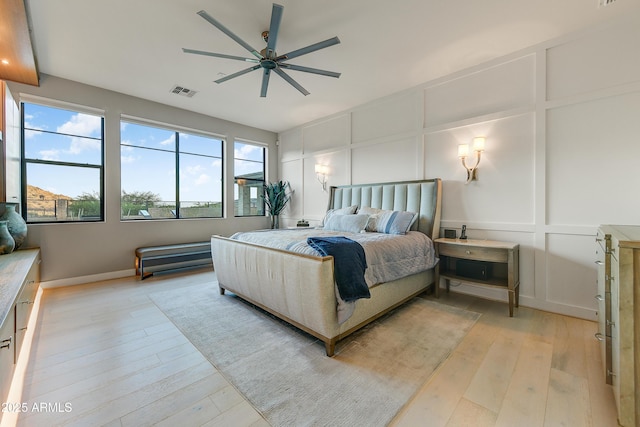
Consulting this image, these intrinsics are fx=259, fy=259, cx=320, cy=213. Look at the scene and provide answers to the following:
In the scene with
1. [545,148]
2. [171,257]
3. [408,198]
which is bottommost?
[171,257]

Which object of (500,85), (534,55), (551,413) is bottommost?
(551,413)

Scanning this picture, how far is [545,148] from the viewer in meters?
3.00

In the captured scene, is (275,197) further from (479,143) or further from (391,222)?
(479,143)

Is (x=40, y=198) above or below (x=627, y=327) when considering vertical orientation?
above

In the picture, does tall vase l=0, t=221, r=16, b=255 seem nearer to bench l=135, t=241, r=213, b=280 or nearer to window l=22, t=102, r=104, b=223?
window l=22, t=102, r=104, b=223

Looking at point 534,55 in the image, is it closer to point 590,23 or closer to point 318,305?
point 590,23

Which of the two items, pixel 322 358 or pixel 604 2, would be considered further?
pixel 604 2

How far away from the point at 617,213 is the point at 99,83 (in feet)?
22.6

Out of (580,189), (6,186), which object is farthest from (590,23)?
(6,186)

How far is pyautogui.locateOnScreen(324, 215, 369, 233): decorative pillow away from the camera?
3723 millimetres

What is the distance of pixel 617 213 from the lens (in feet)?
8.63

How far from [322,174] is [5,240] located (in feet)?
15.0

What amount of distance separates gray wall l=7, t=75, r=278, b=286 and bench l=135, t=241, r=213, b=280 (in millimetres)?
299

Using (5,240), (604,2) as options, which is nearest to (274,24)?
(604,2)
